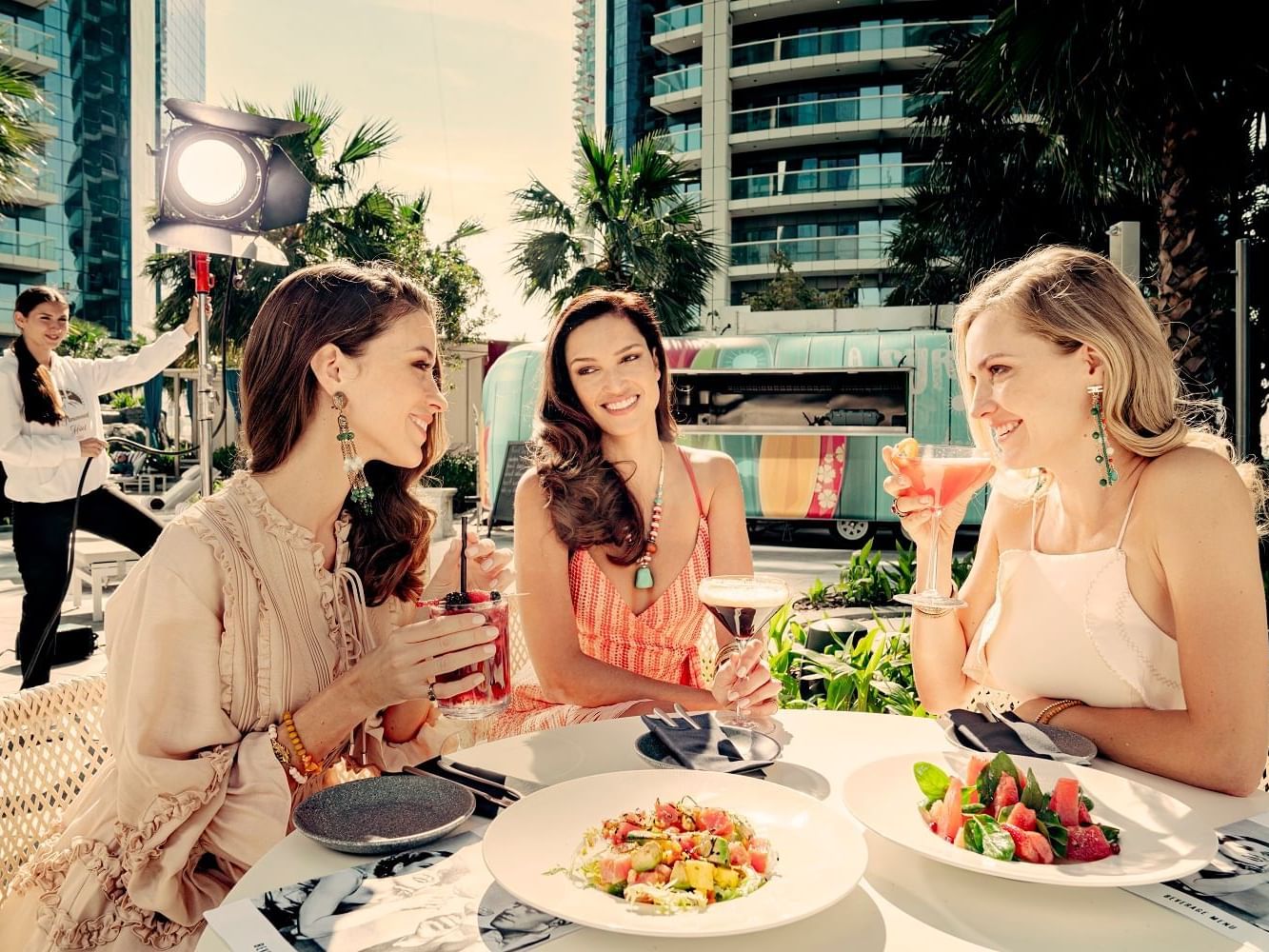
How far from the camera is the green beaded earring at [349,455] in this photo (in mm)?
1668

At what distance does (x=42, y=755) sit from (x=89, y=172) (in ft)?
165

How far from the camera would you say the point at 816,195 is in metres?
32.3

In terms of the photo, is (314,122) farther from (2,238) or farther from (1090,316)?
(2,238)

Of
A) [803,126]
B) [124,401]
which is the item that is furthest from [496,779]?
[803,126]

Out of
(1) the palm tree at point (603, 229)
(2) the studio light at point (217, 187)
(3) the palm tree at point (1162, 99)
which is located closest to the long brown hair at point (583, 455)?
(2) the studio light at point (217, 187)

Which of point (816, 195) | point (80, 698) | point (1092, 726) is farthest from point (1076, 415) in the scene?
point (816, 195)

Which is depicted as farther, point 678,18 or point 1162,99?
point 678,18

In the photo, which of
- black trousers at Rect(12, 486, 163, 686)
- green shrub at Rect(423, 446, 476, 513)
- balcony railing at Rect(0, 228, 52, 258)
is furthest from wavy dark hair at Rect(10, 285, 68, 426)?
balcony railing at Rect(0, 228, 52, 258)

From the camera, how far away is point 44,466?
14.3ft

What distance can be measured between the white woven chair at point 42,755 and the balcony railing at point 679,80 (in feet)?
117

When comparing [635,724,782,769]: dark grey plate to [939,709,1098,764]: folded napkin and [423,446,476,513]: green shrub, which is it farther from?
[423,446,476,513]: green shrub

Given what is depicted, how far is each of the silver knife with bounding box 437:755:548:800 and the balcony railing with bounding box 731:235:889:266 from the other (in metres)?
32.0

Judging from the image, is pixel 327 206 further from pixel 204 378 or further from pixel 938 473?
pixel 938 473

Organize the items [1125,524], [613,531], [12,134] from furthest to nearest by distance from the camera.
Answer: [12,134] → [613,531] → [1125,524]
